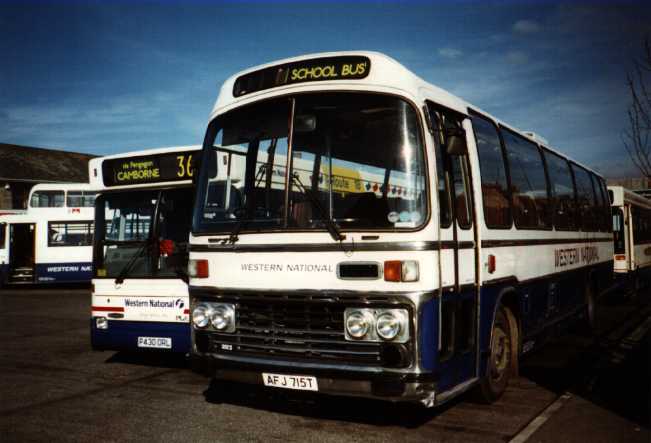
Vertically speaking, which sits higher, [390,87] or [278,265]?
[390,87]

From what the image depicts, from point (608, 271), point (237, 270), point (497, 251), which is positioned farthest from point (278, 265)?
point (608, 271)

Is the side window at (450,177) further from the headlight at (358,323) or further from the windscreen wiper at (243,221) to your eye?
the windscreen wiper at (243,221)

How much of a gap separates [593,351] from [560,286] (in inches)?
49.9

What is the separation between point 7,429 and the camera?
5871 mm

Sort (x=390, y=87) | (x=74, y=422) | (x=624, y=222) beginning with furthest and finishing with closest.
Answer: (x=624, y=222), (x=74, y=422), (x=390, y=87)

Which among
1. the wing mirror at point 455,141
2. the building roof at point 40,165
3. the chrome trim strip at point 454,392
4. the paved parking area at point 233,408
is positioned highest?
the building roof at point 40,165

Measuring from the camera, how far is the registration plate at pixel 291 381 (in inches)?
205

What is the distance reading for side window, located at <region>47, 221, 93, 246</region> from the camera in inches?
1003

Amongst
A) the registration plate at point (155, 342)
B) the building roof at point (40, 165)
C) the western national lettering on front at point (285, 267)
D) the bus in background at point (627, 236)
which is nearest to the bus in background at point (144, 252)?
the registration plate at point (155, 342)

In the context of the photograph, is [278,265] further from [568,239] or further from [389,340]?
[568,239]

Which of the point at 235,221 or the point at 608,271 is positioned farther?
the point at 608,271

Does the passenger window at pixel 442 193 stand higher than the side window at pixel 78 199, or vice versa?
the side window at pixel 78 199

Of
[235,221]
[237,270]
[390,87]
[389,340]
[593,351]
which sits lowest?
[593,351]

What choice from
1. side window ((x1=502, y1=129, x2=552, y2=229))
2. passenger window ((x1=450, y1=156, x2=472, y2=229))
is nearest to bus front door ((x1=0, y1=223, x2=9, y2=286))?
side window ((x1=502, y1=129, x2=552, y2=229))
